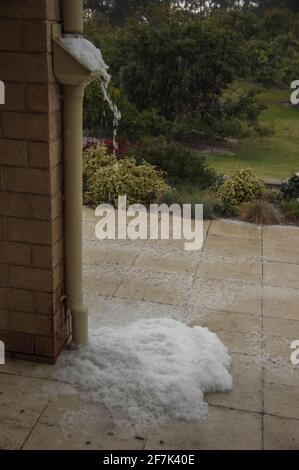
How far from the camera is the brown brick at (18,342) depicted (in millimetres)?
3029

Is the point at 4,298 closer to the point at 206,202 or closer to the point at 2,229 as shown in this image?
the point at 2,229

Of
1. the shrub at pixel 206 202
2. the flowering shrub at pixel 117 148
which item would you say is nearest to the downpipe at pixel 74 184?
the shrub at pixel 206 202

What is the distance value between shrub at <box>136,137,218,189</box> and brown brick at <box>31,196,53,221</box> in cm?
490

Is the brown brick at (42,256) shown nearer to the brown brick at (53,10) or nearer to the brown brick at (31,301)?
the brown brick at (31,301)

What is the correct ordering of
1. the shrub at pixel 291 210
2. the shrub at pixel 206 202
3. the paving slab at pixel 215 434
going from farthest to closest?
the shrub at pixel 291 210, the shrub at pixel 206 202, the paving slab at pixel 215 434

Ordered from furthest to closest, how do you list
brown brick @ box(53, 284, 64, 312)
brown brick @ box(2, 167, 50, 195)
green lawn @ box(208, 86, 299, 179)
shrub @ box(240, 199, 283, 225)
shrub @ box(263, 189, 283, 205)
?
green lawn @ box(208, 86, 299, 179)
shrub @ box(263, 189, 283, 205)
shrub @ box(240, 199, 283, 225)
brown brick @ box(53, 284, 64, 312)
brown brick @ box(2, 167, 50, 195)

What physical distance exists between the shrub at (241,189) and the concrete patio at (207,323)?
0.65m

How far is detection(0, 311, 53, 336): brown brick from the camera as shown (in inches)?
117

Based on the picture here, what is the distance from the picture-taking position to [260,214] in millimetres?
6211

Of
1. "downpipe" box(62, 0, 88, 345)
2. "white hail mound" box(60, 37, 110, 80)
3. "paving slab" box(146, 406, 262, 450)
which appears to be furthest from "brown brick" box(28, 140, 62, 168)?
"paving slab" box(146, 406, 262, 450)

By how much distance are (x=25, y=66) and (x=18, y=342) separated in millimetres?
1501

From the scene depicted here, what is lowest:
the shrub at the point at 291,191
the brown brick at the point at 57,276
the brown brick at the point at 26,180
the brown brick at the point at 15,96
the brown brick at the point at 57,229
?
the shrub at the point at 291,191

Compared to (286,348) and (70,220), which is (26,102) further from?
(286,348)

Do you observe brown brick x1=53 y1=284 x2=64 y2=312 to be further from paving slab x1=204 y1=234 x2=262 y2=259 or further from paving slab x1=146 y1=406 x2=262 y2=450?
paving slab x1=204 y1=234 x2=262 y2=259
